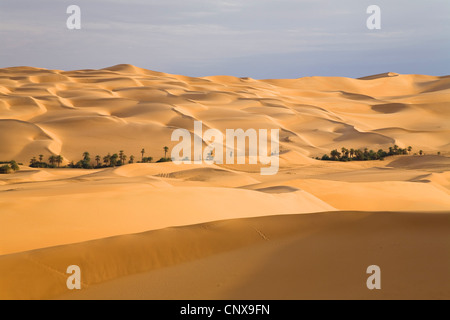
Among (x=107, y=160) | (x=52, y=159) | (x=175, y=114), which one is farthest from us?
(x=175, y=114)

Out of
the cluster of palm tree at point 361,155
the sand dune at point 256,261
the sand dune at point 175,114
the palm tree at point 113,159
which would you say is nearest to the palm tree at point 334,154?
the cluster of palm tree at point 361,155

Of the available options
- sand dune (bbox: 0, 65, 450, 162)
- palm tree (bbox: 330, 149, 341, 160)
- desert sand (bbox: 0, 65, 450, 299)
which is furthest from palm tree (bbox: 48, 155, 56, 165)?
palm tree (bbox: 330, 149, 341, 160)

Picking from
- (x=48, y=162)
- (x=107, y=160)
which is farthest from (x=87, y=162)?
(x=48, y=162)

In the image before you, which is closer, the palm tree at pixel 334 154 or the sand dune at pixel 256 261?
the sand dune at pixel 256 261

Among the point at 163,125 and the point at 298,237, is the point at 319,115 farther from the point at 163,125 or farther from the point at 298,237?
the point at 298,237

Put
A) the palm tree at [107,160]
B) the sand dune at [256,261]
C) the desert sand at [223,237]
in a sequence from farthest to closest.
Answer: the palm tree at [107,160], the desert sand at [223,237], the sand dune at [256,261]

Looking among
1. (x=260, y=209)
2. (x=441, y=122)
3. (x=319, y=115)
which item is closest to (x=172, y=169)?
(x=260, y=209)

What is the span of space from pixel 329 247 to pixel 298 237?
A: 77 centimetres

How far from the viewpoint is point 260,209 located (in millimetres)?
14672

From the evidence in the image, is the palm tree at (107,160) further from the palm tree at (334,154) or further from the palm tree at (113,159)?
the palm tree at (334,154)

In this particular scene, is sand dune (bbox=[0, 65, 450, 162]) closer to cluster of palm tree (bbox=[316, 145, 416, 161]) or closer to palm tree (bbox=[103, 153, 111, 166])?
cluster of palm tree (bbox=[316, 145, 416, 161])

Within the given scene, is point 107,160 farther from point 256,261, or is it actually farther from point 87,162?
point 256,261

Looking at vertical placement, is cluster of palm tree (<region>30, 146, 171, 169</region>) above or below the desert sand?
above
